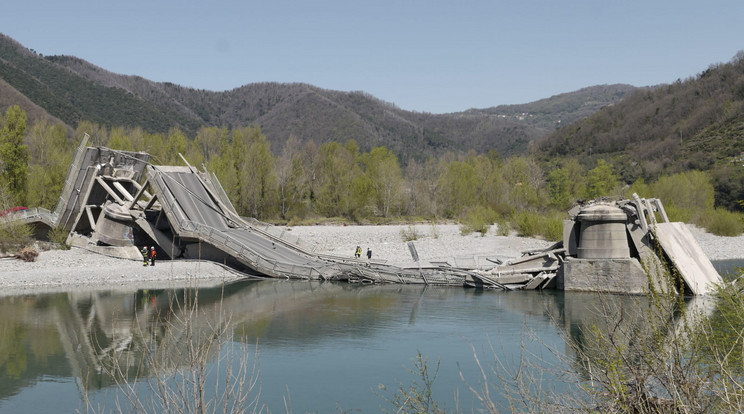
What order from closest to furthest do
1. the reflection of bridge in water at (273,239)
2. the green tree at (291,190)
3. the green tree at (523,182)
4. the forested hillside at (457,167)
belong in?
the reflection of bridge in water at (273,239), the forested hillside at (457,167), the green tree at (291,190), the green tree at (523,182)

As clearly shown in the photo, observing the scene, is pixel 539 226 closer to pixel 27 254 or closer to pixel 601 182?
pixel 601 182

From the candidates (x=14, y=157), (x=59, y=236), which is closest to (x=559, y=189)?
(x=59, y=236)

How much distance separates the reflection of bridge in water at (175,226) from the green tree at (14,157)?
39.4ft

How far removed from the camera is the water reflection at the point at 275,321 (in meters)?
16.7

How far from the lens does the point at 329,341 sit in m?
19.5

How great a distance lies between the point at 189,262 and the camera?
34000 mm

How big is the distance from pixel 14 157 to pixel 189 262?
74.7ft

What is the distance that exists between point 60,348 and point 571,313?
1650 cm

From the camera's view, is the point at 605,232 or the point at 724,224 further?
the point at 724,224

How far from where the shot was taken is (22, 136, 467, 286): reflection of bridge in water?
3212 cm

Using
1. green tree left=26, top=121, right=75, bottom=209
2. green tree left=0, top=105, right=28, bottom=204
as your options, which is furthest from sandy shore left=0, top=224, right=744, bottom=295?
green tree left=26, top=121, right=75, bottom=209

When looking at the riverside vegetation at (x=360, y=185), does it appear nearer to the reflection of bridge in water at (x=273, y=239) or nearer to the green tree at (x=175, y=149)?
the green tree at (x=175, y=149)

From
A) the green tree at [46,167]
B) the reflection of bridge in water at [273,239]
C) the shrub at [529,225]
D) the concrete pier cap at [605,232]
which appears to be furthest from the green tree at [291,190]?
the concrete pier cap at [605,232]

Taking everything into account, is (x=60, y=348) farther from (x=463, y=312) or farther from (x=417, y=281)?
(x=417, y=281)
